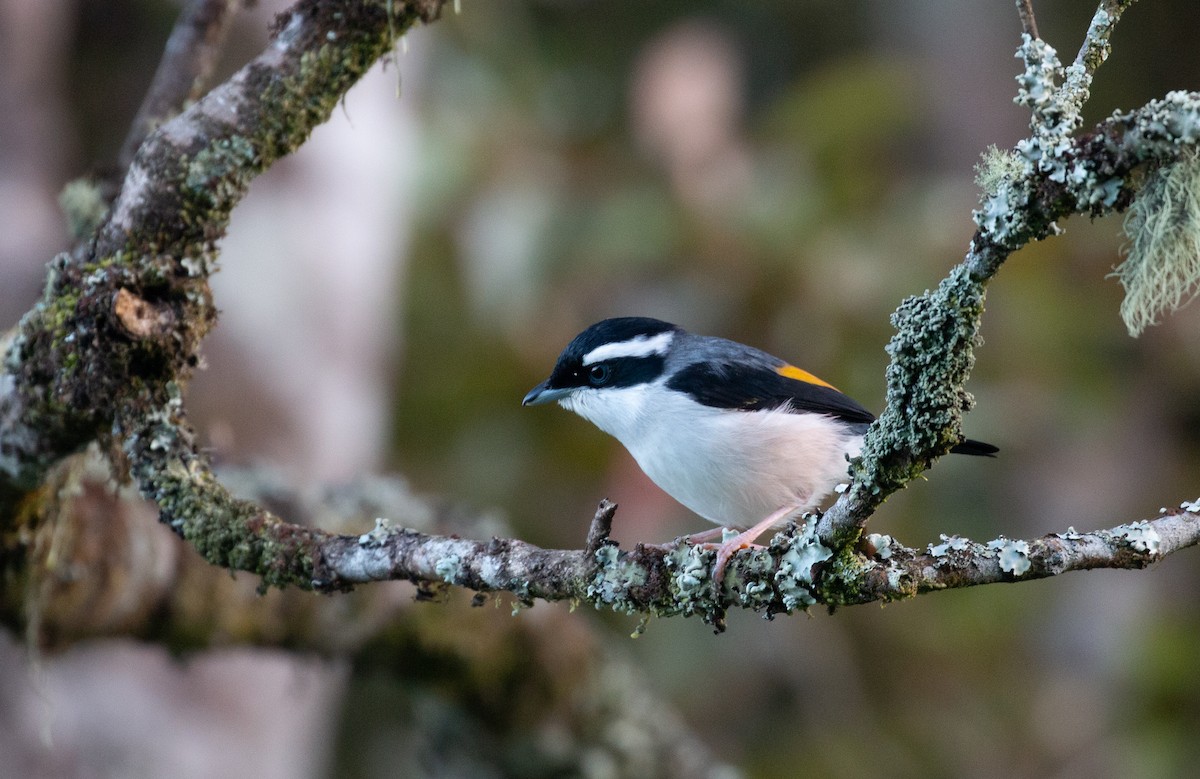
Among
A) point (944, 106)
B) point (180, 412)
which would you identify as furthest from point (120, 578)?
point (944, 106)

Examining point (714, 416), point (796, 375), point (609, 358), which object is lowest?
point (714, 416)

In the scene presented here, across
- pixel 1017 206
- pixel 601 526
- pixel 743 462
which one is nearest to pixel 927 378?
pixel 1017 206

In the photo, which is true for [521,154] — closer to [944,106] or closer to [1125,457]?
[944,106]

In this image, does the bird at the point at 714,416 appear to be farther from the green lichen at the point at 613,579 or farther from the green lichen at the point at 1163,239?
the green lichen at the point at 1163,239

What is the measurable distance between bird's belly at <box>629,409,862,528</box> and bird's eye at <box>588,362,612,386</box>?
1.18ft

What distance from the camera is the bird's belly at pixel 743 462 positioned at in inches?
130

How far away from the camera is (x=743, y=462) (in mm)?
3322

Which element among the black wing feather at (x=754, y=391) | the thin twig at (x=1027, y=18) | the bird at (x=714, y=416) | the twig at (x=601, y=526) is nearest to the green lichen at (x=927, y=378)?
the thin twig at (x=1027, y=18)

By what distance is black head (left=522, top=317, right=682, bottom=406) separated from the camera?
3678 mm

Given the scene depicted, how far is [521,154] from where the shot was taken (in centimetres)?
736

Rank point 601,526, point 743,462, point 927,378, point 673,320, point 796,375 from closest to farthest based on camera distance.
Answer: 1. point 927,378
2. point 601,526
3. point 743,462
4. point 796,375
5. point 673,320

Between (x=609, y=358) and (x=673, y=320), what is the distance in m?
2.80

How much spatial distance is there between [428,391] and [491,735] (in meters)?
3.96

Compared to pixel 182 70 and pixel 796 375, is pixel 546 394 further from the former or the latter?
pixel 182 70
